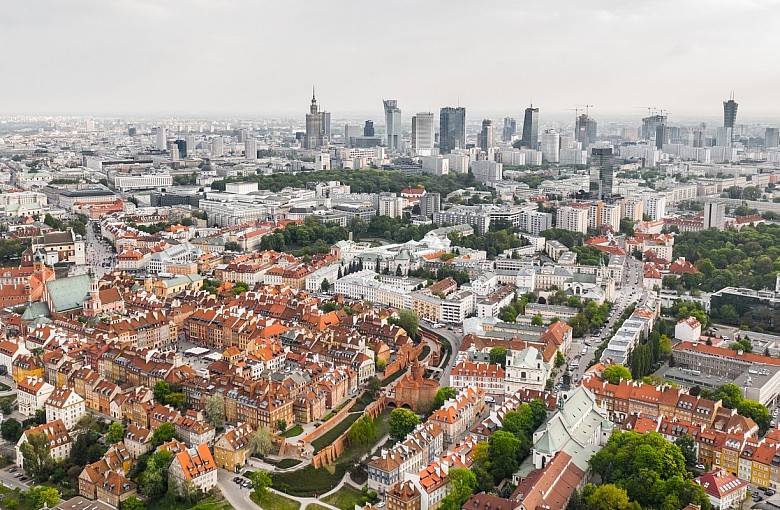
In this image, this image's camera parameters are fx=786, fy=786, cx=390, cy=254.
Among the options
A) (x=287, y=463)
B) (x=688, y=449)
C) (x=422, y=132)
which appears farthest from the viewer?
(x=422, y=132)

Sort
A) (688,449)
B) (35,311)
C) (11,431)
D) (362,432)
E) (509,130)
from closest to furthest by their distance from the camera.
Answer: (688,449), (362,432), (11,431), (35,311), (509,130)

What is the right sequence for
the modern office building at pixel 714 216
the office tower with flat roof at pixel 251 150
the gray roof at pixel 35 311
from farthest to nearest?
1. the office tower with flat roof at pixel 251 150
2. the modern office building at pixel 714 216
3. the gray roof at pixel 35 311

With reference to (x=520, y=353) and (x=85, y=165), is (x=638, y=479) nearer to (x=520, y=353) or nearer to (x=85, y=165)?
(x=520, y=353)

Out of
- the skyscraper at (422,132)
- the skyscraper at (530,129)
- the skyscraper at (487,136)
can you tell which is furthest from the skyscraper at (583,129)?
the skyscraper at (422,132)

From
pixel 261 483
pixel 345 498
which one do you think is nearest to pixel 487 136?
pixel 345 498

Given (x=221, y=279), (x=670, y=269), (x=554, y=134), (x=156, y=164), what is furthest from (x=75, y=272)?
(x=554, y=134)

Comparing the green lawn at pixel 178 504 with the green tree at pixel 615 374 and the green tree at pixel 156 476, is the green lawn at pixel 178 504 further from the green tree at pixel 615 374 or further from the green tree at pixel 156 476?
the green tree at pixel 615 374

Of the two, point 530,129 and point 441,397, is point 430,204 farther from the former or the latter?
point 530,129

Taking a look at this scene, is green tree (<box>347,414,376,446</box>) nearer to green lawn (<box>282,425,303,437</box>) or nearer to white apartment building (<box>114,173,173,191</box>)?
green lawn (<box>282,425,303,437</box>)

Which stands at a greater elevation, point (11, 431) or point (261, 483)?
point (261, 483)
